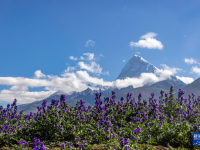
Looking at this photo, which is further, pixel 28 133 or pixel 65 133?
pixel 28 133

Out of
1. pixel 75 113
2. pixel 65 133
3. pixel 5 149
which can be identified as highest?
pixel 75 113

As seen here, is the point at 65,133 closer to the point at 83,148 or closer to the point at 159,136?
the point at 83,148

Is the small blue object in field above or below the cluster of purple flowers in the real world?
below

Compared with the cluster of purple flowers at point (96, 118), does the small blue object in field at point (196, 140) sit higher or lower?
lower

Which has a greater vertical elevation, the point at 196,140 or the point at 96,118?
the point at 96,118

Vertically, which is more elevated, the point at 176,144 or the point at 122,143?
the point at 122,143

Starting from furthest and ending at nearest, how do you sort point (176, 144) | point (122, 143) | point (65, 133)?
point (65, 133) < point (176, 144) < point (122, 143)

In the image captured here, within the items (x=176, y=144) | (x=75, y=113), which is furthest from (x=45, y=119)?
(x=176, y=144)

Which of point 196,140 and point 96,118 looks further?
point 96,118

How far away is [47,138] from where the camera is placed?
359 inches

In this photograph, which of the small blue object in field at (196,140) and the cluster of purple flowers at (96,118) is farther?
the cluster of purple flowers at (96,118)

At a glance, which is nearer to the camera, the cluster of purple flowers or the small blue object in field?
the small blue object in field

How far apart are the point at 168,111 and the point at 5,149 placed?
9.91m

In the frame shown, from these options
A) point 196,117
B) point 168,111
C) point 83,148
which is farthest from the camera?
point 168,111
